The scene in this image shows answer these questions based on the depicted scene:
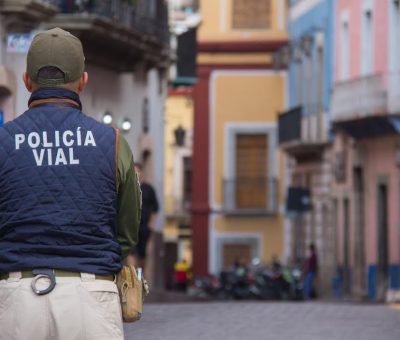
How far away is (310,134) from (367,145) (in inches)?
210

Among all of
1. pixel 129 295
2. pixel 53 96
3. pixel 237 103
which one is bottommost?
pixel 129 295

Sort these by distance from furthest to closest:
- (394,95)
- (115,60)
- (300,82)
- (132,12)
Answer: (300,82)
(394,95)
(132,12)
(115,60)

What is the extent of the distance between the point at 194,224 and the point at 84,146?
49.2 meters

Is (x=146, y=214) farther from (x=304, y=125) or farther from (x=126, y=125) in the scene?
(x=304, y=125)

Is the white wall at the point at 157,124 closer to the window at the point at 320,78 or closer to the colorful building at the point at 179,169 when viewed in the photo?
the window at the point at 320,78

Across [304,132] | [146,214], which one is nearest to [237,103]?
[304,132]

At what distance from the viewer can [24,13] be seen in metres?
24.5

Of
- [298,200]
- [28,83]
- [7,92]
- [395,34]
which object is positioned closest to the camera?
[28,83]

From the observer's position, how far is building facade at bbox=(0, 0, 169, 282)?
24.9 metres

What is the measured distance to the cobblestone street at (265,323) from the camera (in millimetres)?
16922

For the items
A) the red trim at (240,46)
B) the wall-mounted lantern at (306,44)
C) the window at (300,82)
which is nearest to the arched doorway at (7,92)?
the wall-mounted lantern at (306,44)

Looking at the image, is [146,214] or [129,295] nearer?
[129,295]

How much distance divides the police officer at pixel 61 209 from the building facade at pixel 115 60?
49.8ft

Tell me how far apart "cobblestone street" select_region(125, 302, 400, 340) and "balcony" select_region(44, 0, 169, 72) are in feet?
22.8
